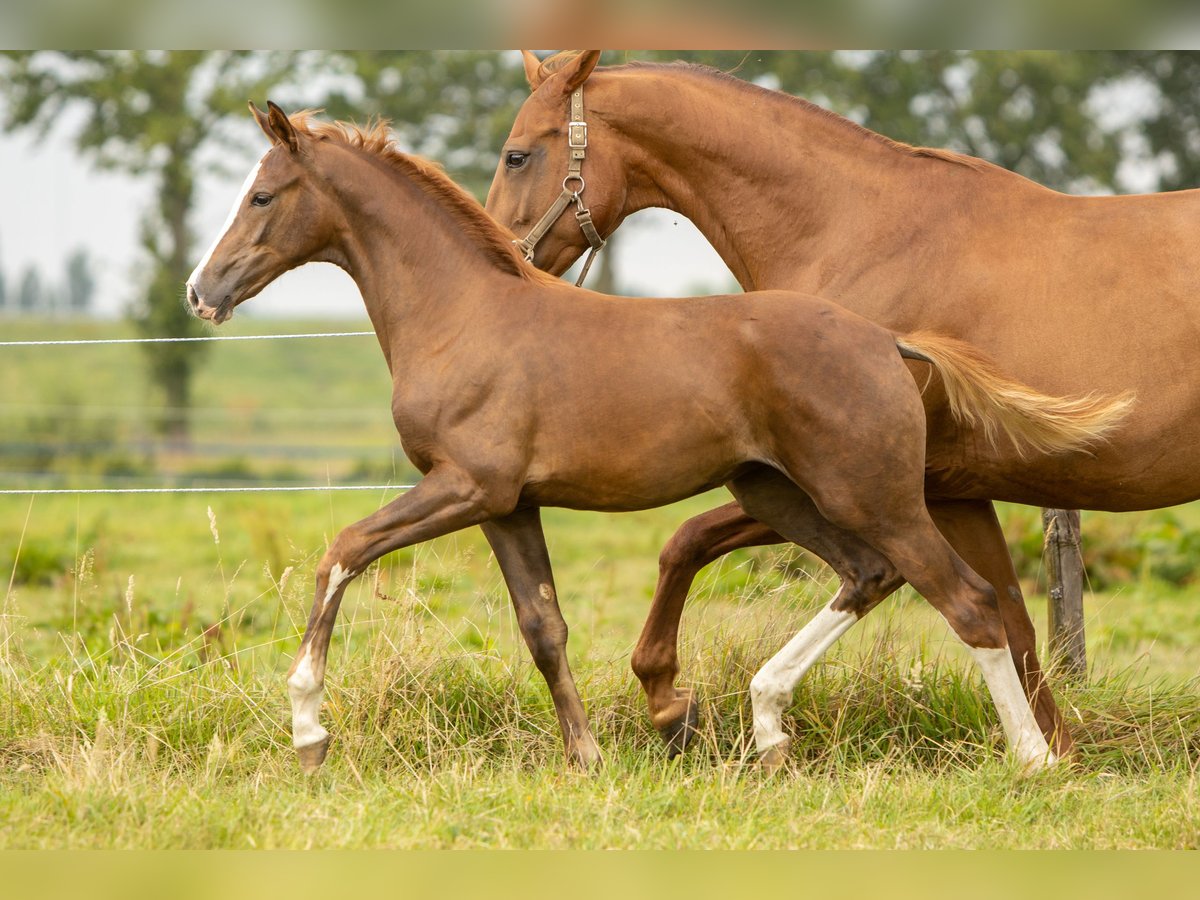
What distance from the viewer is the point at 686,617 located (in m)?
4.99

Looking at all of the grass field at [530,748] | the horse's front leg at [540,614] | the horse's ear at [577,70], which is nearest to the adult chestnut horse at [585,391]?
the horse's front leg at [540,614]

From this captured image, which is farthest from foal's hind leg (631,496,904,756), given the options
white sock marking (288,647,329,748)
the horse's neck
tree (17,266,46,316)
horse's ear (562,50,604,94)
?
tree (17,266,46,316)

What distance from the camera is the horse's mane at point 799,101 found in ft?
14.5

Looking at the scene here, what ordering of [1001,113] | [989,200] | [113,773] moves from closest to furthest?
A: [113,773], [989,200], [1001,113]

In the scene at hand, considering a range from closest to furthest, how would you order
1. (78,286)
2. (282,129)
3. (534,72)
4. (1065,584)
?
(282,129) < (534,72) < (1065,584) < (78,286)

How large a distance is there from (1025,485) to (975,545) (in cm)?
36

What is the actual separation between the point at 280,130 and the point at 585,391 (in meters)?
1.22

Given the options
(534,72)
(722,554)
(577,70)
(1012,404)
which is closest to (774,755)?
(722,554)

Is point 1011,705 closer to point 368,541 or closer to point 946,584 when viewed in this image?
point 946,584

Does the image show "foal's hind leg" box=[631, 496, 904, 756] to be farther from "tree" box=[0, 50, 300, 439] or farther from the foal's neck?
"tree" box=[0, 50, 300, 439]

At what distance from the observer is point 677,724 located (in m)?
4.35

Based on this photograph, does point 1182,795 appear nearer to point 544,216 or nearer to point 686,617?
point 686,617

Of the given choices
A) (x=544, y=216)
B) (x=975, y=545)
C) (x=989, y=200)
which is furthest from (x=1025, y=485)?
(x=544, y=216)

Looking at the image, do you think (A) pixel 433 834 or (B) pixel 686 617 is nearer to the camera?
(A) pixel 433 834
